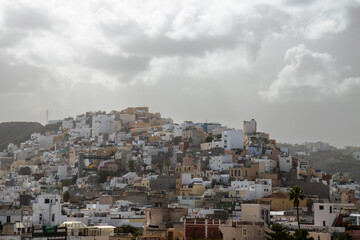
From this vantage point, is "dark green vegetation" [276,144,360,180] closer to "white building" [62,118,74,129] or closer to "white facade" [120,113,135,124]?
"white facade" [120,113,135,124]

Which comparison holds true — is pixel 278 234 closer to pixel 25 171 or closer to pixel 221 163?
pixel 221 163

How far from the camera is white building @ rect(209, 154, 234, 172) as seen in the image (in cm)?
7612

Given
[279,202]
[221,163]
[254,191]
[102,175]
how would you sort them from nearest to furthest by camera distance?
[279,202] → [254,191] → [221,163] → [102,175]

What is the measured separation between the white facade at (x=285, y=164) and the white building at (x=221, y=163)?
16.9 feet

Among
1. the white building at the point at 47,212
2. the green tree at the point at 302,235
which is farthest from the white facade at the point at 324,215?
the white building at the point at 47,212

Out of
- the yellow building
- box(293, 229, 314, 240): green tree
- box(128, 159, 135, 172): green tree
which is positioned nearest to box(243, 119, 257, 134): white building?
box(128, 159, 135, 172): green tree

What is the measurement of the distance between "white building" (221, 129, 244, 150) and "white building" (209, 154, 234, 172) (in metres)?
5.06

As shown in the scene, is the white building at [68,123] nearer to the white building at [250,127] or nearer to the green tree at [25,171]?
the green tree at [25,171]

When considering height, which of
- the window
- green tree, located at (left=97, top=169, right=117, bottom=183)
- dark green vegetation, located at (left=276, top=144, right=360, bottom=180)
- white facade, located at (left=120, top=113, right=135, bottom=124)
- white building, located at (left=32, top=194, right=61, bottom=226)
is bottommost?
the window

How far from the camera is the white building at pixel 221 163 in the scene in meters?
76.1

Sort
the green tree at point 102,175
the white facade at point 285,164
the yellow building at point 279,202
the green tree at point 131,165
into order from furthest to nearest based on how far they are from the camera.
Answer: the green tree at point 131,165 → the green tree at point 102,175 → the white facade at point 285,164 → the yellow building at point 279,202

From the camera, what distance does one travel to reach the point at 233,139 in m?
83.1

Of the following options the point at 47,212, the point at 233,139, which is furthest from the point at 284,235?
the point at 233,139

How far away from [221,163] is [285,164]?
6599mm
